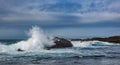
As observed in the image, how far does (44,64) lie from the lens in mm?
23625

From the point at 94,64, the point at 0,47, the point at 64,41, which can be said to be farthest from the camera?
the point at 64,41

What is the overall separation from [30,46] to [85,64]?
17.1 m

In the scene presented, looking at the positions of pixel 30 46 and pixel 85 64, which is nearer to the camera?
pixel 85 64

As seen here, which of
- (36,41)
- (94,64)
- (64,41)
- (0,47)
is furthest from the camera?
(64,41)

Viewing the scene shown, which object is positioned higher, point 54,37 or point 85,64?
point 54,37

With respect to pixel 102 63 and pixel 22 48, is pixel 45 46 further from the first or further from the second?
pixel 102 63

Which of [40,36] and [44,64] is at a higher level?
[40,36]

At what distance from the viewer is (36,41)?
41.8 metres

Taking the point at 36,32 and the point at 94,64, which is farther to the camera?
the point at 36,32

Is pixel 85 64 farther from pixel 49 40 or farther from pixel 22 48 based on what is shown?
pixel 49 40

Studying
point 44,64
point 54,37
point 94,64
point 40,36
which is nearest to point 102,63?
point 94,64

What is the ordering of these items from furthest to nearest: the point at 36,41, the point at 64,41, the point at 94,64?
1. the point at 64,41
2. the point at 36,41
3. the point at 94,64

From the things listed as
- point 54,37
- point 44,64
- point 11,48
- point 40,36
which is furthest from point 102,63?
point 54,37

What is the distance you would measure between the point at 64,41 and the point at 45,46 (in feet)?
15.5
